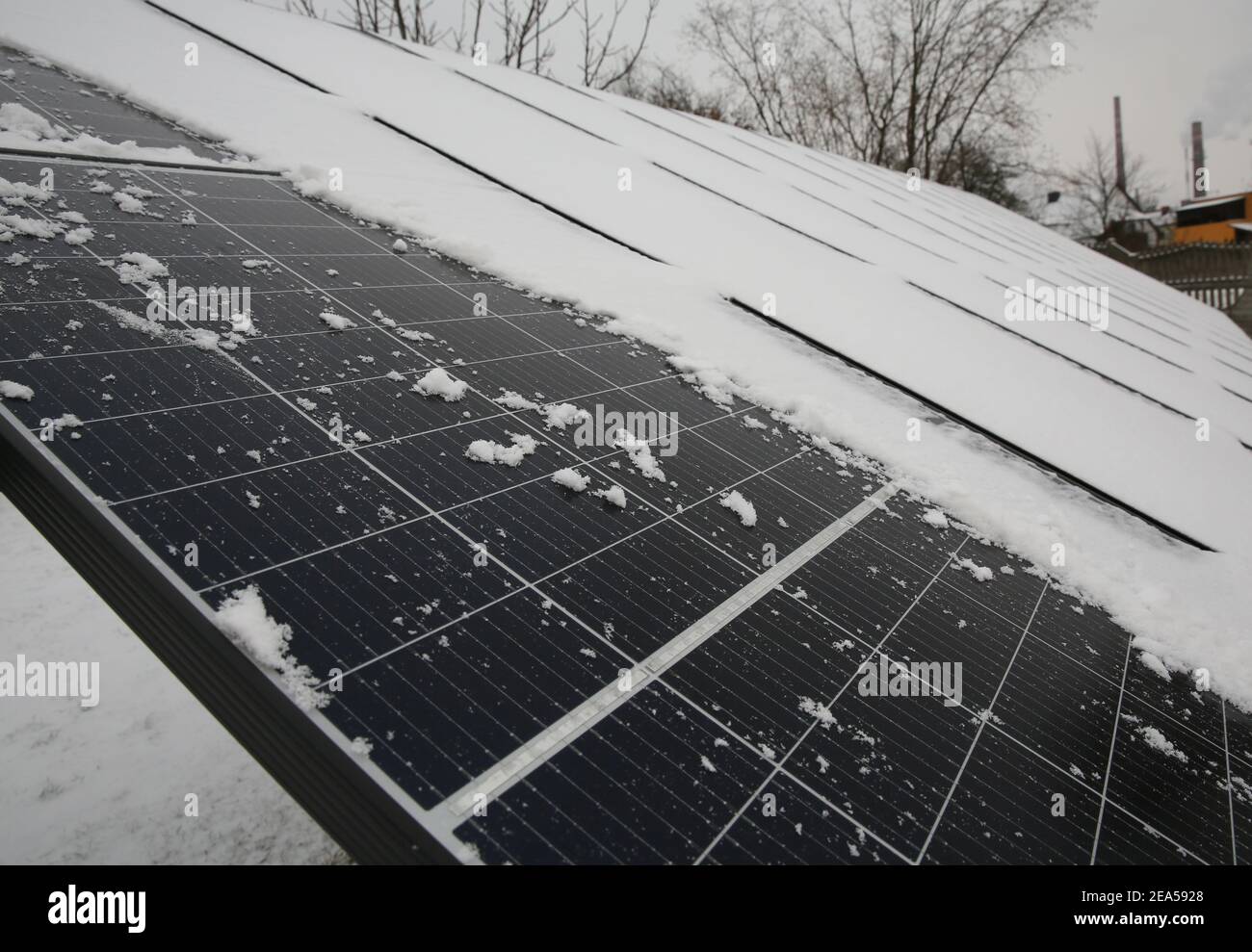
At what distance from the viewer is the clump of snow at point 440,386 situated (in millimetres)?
2320

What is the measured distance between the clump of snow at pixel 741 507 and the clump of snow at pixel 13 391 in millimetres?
1826

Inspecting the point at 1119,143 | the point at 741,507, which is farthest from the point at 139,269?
the point at 1119,143

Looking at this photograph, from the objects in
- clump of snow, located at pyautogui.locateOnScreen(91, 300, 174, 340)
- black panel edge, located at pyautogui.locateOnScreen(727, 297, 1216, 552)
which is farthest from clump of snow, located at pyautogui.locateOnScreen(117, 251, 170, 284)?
black panel edge, located at pyautogui.locateOnScreen(727, 297, 1216, 552)

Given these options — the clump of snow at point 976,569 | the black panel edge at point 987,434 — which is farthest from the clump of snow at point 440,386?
the black panel edge at point 987,434

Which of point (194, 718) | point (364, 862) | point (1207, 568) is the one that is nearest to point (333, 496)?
point (364, 862)

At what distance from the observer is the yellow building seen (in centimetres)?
2832

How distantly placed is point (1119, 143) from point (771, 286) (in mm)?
60071

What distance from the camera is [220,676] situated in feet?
4.40

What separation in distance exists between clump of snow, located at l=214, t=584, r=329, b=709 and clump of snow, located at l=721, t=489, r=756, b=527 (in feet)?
4.52

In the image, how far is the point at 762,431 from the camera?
2967mm

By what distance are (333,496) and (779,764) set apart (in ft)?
3.83

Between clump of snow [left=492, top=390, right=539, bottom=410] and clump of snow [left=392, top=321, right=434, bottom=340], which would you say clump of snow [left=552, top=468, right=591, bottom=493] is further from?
clump of snow [left=392, top=321, right=434, bottom=340]

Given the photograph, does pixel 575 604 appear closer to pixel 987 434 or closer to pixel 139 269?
→ pixel 139 269
